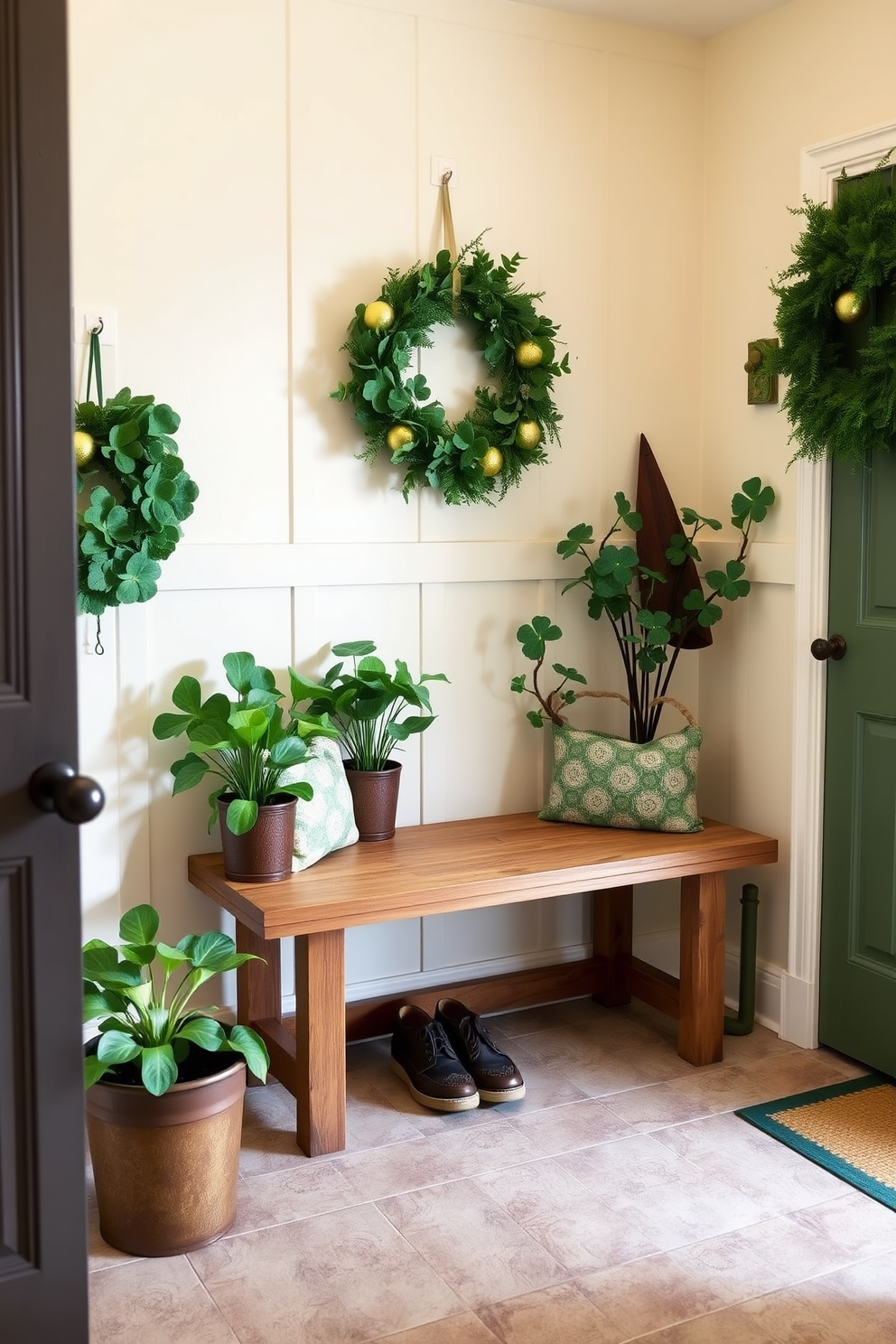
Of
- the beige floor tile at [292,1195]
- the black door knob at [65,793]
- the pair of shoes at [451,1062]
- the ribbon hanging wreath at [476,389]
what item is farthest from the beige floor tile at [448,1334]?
the ribbon hanging wreath at [476,389]

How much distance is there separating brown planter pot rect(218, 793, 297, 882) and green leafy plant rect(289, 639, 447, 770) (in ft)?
0.98

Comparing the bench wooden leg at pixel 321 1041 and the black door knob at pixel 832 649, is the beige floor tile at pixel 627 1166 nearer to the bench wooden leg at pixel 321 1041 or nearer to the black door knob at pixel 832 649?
the bench wooden leg at pixel 321 1041

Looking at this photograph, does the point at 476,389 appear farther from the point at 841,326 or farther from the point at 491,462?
the point at 841,326

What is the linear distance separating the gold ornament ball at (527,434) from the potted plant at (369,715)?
1.92ft

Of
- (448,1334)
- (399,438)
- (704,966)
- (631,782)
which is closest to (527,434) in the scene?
(399,438)

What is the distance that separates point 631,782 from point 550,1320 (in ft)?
4.21

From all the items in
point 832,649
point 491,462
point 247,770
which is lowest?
point 247,770

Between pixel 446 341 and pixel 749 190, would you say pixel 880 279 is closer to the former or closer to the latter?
pixel 749 190

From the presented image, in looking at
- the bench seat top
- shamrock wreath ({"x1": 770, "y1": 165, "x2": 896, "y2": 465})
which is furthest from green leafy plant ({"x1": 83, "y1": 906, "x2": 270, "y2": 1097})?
shamrock wreath ({"x1": 770, "y1": 165, "x2": 896, "y2": 465})

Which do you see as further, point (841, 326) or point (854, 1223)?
point (841, 326)

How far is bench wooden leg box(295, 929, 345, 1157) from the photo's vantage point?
2.52 meters

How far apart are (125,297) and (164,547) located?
537 mm

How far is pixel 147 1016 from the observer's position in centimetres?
225

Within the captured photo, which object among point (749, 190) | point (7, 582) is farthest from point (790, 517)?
point (7, 582)
